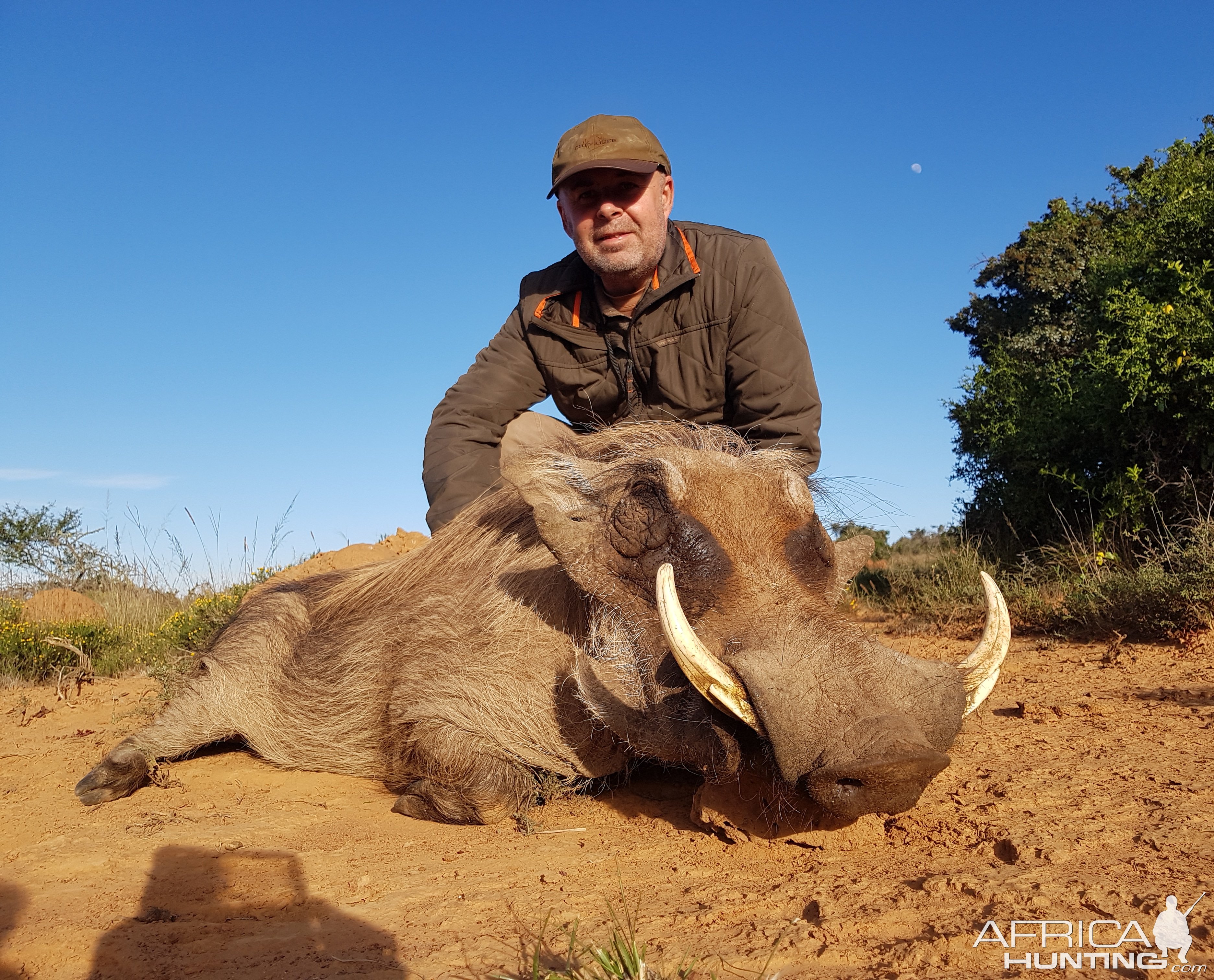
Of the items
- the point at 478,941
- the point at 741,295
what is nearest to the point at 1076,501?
the point at 741,295

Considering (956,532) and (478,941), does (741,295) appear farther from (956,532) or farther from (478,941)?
(956,532)

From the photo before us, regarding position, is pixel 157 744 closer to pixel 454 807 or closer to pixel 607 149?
pixel 454 807

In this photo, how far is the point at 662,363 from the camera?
4180 mm

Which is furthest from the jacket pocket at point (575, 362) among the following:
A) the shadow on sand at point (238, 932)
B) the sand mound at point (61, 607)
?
Answer: the sand mound at point (61, 607)

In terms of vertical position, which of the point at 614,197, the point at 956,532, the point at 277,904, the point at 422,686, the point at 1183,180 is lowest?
the point at 277,904

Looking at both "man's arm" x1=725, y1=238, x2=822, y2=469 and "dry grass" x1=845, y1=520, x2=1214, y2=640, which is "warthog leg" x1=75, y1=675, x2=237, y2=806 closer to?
"man's arm" x1=725, y1=238, x2=822, y2=469

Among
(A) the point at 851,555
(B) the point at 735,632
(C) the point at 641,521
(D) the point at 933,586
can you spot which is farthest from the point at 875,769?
(D) the point at 933,586

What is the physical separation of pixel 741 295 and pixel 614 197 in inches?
28.0

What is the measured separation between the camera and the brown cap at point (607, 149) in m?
3.87

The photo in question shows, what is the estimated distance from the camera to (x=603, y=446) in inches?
123

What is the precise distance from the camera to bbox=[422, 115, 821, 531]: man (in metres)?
3.98

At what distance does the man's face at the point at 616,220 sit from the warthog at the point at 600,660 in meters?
1.07

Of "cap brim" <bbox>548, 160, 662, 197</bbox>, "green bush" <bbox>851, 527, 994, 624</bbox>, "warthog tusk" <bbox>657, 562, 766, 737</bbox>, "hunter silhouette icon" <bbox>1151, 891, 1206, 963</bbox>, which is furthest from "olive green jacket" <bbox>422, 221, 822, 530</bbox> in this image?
"hunter silhouette icon" <bbox>1151, 891, 1206, 963</bbox>

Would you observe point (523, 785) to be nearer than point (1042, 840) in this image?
No
